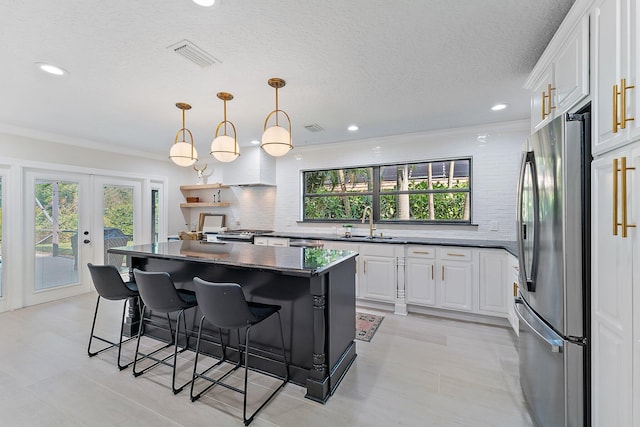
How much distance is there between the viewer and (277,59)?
225cm

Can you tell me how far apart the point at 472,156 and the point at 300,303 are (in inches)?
129

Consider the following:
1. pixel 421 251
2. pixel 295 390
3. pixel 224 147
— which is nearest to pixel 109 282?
pixel 224 147

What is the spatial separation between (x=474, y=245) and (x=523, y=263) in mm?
1558

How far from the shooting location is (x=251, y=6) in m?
1.66

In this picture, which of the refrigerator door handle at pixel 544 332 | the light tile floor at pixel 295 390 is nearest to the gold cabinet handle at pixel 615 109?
the refrigerator door handle at pixel 544 332

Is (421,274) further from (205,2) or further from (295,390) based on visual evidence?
(205,2)

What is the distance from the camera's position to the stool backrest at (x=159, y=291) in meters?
2.14

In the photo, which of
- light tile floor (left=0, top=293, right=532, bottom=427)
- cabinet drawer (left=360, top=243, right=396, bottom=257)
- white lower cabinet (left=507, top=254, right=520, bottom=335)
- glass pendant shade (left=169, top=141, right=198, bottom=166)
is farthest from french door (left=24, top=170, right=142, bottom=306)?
white lower cabinet (left=507, top=254, right=520, bottom=335)

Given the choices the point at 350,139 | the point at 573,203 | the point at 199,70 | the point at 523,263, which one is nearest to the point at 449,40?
the point at 573,203

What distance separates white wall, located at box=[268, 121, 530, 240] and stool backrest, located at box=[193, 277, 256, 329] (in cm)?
315

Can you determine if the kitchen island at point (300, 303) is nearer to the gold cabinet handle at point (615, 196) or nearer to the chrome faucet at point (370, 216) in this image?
the gold cabinet handle at point (615, 196)

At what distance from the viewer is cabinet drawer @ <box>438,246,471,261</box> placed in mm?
3520

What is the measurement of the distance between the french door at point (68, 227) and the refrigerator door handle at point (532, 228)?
5852 mm

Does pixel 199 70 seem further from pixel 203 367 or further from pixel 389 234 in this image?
pixel 389 234
